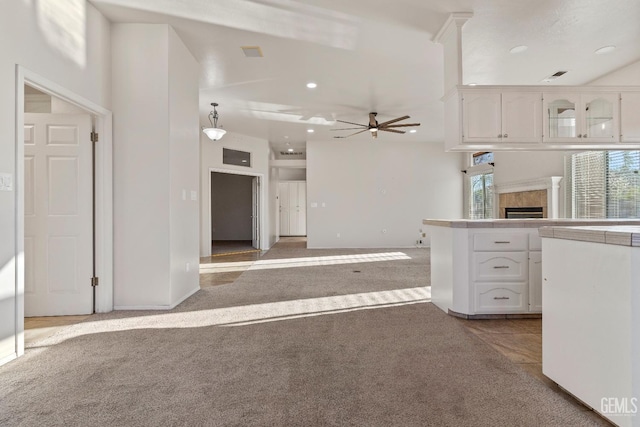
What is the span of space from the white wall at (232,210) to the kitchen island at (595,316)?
10.7m

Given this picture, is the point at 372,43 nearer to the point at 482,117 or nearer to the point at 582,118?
the point at 482,117

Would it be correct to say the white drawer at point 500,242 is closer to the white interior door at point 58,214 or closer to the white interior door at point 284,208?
the white interior door at point 58,214

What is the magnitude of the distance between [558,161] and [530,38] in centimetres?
286

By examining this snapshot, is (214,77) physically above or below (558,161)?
above

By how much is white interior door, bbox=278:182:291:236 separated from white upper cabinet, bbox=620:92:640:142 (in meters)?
10.6

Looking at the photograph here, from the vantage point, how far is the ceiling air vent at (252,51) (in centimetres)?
397

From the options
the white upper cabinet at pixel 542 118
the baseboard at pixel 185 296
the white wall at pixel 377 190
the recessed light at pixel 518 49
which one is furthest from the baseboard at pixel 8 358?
the white wall at pixel 377 190

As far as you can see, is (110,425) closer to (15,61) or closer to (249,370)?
(249,370)

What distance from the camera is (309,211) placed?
9320mm

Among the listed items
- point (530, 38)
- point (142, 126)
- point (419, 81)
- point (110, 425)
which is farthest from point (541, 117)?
point (110, 425)

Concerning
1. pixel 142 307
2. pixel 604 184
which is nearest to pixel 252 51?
pixel 142 307

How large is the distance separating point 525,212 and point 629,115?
3106 millimetres

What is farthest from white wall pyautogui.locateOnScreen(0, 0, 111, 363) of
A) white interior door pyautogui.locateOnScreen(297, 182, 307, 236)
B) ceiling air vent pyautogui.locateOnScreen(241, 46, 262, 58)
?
white interior door pyautogui.locateOnScreen(297, 182, 307, 236)

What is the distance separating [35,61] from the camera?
260cm
